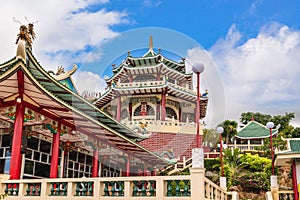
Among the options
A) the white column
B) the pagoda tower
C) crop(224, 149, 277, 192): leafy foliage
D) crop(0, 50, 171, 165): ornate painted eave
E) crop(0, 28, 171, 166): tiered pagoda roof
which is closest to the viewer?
the white column

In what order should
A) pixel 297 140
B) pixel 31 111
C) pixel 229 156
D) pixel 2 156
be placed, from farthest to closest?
pixel 229 156 → pixel 297 140 → pixel 2 156 → pixel 31 111

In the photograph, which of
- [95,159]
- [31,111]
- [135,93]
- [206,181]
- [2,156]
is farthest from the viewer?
[135,93]

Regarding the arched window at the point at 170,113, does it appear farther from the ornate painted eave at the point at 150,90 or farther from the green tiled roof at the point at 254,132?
the green tiled roof at the point at 254,132

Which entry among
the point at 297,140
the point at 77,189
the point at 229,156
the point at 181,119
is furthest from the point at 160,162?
the point at 77,189

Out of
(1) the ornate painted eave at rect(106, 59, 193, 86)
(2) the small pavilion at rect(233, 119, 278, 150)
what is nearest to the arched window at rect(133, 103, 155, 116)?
(1) the ornate painted eave at rect(106, 59, 193, 86)

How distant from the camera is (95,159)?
49.1 feet

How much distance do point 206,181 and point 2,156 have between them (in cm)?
708

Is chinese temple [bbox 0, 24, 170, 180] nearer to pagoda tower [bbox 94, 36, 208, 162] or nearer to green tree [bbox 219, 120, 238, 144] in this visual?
pagoda tower [bbox 94, 36, 208, 162]

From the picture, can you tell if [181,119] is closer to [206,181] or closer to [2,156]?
[2,156]

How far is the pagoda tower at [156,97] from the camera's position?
32844 mm

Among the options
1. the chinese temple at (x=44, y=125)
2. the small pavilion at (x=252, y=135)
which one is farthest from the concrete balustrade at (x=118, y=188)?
the small pavilion at (x=252, y=135)

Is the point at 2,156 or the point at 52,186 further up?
the point at 2,156

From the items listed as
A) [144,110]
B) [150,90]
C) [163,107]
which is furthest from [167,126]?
[150,90]

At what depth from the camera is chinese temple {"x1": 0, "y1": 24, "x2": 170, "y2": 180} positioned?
29.5 feet
